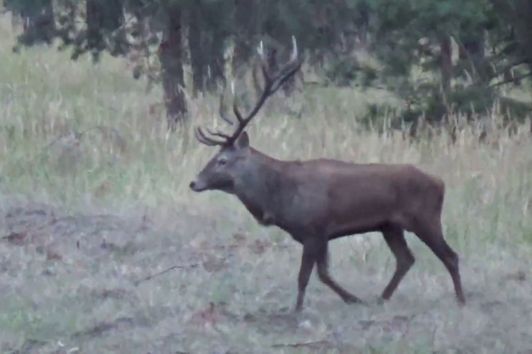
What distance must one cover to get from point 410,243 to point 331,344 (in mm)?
3273

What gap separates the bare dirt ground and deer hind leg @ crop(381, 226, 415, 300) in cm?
8

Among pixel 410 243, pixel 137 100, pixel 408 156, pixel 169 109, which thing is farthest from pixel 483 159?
pixel 137 100

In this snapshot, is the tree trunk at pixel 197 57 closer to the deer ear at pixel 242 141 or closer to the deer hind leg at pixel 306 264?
the deer ear at pixel 242 141

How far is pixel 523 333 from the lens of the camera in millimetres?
7500

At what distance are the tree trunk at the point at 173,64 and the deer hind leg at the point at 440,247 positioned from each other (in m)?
7.53

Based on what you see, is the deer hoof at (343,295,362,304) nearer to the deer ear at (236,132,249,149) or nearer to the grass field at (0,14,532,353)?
the grass field at (0,14,532,353)

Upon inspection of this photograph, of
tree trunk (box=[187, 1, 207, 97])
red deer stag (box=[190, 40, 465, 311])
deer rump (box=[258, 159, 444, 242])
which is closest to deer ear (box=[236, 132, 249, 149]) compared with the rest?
red deer stag (box=[190, 40, 465, 311])

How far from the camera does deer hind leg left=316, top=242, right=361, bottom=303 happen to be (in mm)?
8250

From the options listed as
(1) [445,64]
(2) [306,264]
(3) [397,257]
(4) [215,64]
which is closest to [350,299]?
(2) [306,264]

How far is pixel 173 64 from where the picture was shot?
635 inches

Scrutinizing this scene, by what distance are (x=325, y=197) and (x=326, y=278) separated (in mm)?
505

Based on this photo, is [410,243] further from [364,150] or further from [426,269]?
[364,150]

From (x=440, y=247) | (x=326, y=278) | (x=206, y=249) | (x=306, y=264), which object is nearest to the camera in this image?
(x=306, y=264)

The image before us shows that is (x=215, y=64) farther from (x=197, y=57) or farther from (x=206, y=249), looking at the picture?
(x=206, y=249)
